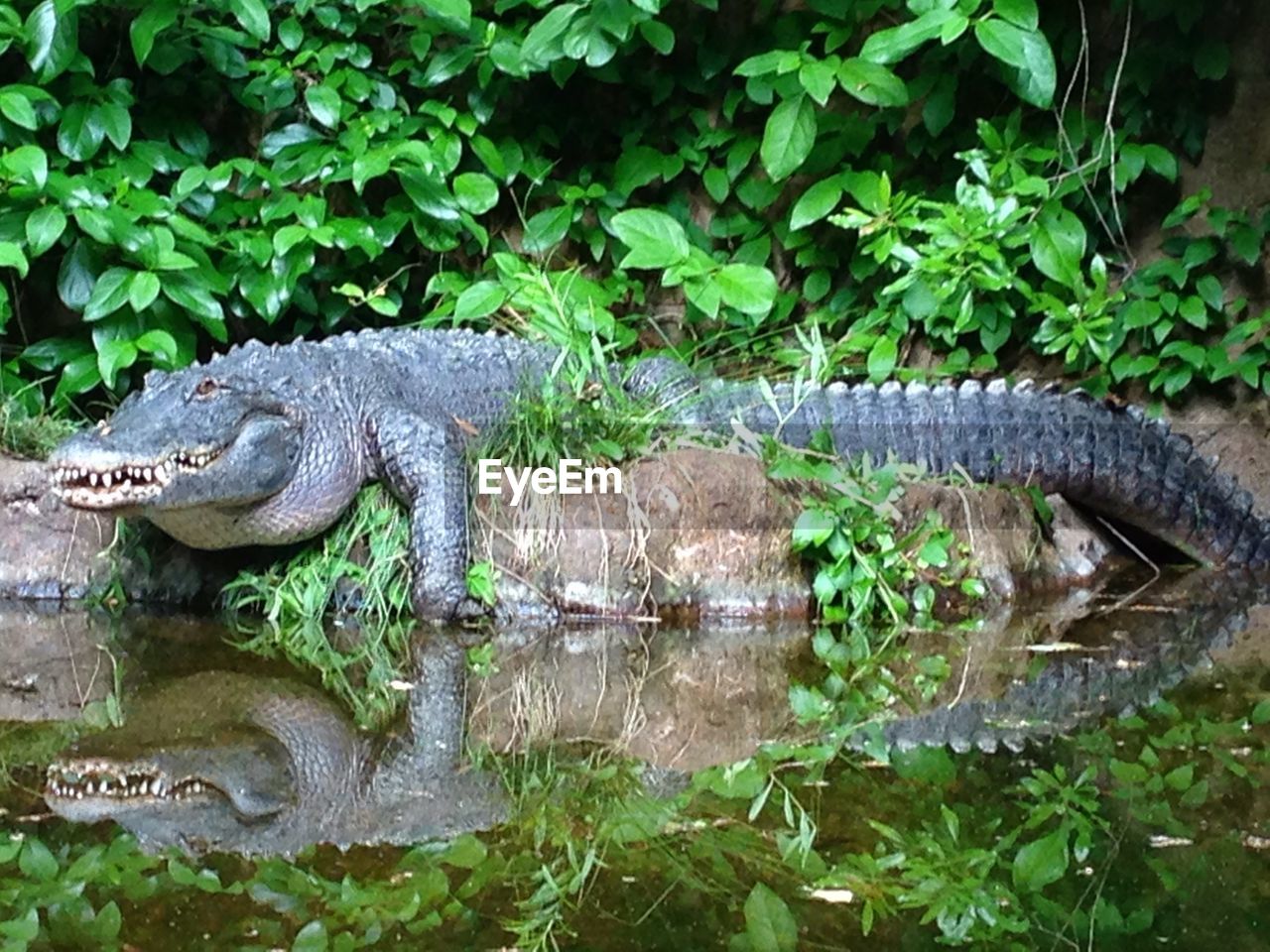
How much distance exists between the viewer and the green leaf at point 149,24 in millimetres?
5594

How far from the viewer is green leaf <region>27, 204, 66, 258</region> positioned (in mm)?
5305

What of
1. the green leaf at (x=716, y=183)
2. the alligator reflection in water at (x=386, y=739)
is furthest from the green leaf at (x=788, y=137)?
the alligator reflection in water at (x=386, y=739)

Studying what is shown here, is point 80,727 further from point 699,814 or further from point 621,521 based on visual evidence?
point 621,521

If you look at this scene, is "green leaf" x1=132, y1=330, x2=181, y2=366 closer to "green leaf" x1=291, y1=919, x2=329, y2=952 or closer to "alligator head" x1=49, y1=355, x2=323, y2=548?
"alligator head" x1=49, y1=355, x2=323, y2=548

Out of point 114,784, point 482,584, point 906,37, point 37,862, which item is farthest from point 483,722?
point 906,37

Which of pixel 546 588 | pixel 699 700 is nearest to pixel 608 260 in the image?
pixel 546 588

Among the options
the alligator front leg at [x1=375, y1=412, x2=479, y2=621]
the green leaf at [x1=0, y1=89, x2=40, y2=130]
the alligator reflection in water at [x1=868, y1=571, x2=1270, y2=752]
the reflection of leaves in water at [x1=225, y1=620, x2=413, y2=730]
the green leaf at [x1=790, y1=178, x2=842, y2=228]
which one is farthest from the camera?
the green leaf at [x1=790, y1=178, x2=842, y2=228]

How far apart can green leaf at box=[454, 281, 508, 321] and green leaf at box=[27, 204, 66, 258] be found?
1446mm

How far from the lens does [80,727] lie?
320cm

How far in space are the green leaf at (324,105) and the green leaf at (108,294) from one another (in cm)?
102

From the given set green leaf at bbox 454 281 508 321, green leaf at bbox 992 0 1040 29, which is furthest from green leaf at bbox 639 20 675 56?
green leaf at bbox 992 0 1040 29

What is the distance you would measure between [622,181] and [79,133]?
2.17 metres

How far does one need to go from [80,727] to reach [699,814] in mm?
1424

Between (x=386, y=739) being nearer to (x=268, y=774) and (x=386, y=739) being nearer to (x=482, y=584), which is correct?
(x=268, y=774)
